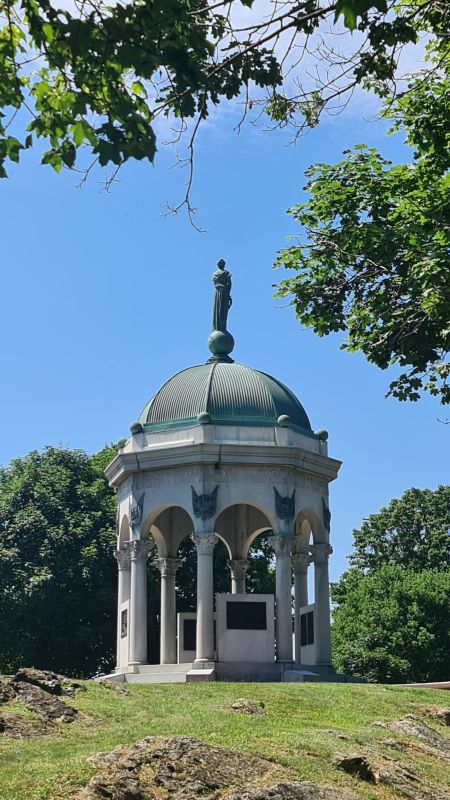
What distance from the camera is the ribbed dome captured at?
37844 millimetres

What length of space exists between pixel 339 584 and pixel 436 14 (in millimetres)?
54416

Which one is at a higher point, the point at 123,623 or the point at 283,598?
the point at 283,598

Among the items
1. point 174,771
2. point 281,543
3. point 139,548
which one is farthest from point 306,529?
point 174,771

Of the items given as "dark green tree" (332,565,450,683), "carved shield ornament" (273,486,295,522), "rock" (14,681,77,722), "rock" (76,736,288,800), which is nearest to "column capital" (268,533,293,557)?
"carved shield ornament" (273,486,295,522)

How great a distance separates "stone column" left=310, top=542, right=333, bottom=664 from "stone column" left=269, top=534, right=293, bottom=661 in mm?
1768

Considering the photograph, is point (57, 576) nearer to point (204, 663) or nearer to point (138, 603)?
point (138, 603)

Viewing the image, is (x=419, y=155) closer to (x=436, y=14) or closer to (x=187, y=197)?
(x=436, y=14)

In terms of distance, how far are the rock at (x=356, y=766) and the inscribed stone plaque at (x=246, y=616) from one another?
52.5ft

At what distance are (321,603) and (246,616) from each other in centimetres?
332

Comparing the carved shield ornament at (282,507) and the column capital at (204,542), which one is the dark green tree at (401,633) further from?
the column capital at (204,542)

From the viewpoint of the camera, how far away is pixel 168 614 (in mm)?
41000

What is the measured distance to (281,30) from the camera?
1375cm

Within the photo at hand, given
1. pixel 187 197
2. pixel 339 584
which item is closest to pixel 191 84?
pixel 187 197

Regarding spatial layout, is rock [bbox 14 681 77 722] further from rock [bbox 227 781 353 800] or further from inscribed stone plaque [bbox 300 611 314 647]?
inscribed stone plaque [bbox 300 611 314 647]
